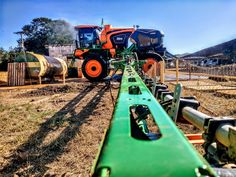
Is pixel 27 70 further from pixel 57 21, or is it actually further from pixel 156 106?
pixel 57 21

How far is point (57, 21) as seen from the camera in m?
59.4

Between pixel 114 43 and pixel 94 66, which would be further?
pixel 114 43

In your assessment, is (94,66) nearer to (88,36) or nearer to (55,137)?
(88,36)

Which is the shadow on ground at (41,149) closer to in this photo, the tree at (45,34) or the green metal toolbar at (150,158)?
the green metal toolbar at (150,158)

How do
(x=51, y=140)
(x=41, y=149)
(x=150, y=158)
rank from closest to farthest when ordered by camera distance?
(x=150, y=158) → (x=41, y=149) → (x=51, y=140)

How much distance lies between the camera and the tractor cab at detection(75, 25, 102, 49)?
12930 millimetres

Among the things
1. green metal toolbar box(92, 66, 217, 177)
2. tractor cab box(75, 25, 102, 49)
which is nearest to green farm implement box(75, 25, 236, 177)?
green metal toolbar box(92, 66, 217, 177)

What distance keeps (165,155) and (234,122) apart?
2.34 ft

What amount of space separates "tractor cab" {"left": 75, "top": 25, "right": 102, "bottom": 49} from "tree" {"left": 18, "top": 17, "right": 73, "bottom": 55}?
127ft

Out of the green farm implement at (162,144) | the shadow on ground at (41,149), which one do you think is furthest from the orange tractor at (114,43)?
the green farm implement at (162,144)

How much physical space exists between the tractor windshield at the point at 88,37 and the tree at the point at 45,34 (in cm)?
3862

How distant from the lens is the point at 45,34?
54.7 meters

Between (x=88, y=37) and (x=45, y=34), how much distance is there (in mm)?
44993

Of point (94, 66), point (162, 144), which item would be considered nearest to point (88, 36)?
point (94, 66)
